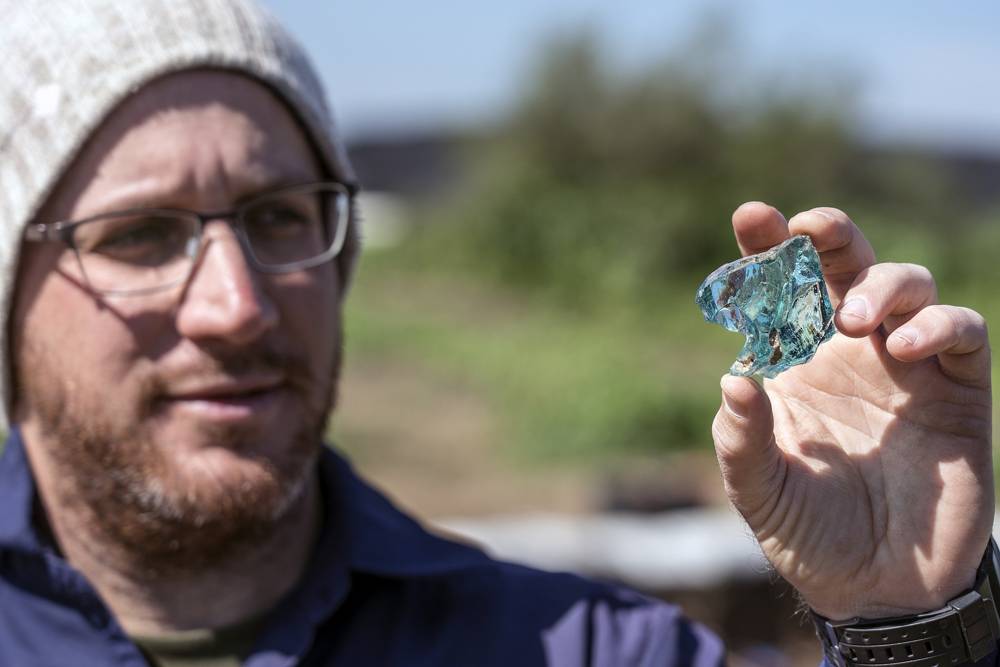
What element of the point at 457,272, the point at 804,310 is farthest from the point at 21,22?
the point at 457,272

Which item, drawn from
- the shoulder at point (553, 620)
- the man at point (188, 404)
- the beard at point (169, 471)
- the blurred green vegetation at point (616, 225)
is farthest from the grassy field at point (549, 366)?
the beard at point (169, 471)

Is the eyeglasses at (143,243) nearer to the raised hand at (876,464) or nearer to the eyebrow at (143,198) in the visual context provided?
the eyebrow at (143,198)

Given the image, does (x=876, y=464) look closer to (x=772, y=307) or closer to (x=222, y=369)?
(x=772, y=307)

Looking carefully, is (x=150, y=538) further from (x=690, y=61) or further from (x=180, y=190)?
(x=690, y=61)

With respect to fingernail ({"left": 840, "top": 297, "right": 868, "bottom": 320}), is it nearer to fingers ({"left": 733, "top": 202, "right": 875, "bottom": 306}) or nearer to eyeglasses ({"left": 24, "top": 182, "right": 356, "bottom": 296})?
fingers ({"left": 733, "top": 202, "right": 875, "bottom": 306})

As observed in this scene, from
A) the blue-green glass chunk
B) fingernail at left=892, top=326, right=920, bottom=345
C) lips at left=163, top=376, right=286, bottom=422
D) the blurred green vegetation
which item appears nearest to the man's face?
lips at left=163, top=376, right=286, bottom=422

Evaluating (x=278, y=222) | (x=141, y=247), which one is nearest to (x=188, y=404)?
(x=141, y=247)
